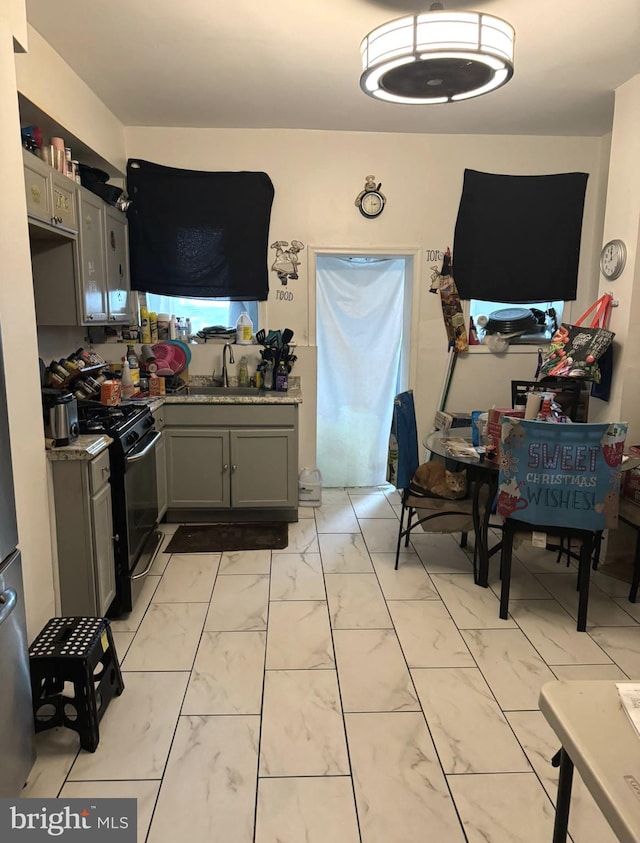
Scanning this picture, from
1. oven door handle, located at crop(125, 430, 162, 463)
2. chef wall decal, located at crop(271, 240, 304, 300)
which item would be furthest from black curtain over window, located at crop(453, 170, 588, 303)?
oven door handle, located at crop(125, 430, 162, 463)

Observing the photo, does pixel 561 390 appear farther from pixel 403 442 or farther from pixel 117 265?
pixel 117 265

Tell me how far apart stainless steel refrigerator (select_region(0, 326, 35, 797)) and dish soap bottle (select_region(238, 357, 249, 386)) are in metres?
2.61

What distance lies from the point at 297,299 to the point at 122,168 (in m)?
1.51

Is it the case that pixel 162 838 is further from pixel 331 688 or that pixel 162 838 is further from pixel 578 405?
pixel 578 405

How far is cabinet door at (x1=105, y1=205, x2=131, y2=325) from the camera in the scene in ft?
11.4

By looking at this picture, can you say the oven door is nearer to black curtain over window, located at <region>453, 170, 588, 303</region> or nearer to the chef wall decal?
the chef wall decal

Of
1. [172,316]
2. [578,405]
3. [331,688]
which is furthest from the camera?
[172,316]

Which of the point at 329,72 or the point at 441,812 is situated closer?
the point at 441,812

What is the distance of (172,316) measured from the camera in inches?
164

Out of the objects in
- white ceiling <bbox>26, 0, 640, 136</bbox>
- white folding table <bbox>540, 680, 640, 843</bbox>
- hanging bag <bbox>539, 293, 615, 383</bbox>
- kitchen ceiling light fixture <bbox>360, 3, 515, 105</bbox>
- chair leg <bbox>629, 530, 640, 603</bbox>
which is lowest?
chair leg <bbox>629, 530, 640, 603</bbox>

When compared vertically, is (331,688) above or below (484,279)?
below

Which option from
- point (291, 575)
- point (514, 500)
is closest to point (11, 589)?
point (291, 575)

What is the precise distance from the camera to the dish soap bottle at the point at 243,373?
4.15 meters

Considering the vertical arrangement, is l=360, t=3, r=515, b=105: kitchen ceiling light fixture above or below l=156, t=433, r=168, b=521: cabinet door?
above
